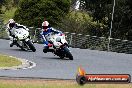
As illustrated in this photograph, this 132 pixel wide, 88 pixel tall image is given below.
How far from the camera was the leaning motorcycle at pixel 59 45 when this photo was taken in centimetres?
2309

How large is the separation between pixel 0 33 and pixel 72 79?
24.8 metres

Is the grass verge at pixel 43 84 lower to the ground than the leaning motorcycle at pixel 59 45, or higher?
lower

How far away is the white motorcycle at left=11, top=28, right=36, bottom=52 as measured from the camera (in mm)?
26625

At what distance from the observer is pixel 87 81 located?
42.5 ft

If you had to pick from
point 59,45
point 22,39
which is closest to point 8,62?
point 59,45

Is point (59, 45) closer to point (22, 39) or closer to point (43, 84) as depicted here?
point (22, 39)

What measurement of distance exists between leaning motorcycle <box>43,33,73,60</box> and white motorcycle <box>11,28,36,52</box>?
2.95 metres

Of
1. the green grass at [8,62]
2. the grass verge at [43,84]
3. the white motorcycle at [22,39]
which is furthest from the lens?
the white motorcycle at [22,39]

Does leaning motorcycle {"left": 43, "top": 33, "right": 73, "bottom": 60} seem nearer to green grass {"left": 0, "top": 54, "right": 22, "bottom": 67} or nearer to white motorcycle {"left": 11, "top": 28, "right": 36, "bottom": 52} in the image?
white motorcycle {"left": 11, "top": 28, "right": 36, "bottom": 52}

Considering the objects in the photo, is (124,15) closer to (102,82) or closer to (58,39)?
(58,39)

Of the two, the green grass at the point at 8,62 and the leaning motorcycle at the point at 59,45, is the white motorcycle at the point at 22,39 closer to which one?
the leaning motorcycle at the point at 59,45

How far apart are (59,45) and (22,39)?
13.3 feet

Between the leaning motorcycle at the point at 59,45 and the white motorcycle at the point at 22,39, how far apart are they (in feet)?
9.67

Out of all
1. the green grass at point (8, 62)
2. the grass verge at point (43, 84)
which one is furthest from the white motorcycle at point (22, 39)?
the grass verge at point (43, 84)
